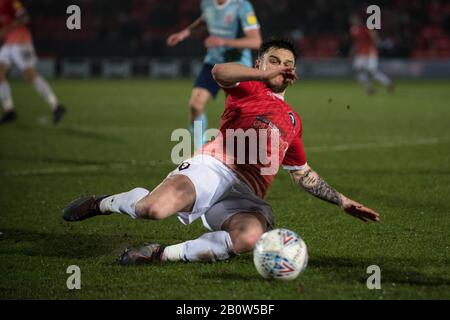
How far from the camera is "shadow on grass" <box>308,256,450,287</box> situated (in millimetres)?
4777

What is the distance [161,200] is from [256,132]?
883 millimetres

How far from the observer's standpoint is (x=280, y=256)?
465 centimetres

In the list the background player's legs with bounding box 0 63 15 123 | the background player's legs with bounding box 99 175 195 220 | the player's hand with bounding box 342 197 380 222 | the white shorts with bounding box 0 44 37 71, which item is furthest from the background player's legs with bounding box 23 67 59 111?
the player's hand with bounding box 342 197 380 222

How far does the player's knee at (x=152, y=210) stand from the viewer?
5027mm

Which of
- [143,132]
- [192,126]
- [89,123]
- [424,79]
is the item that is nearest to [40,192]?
[192,126]

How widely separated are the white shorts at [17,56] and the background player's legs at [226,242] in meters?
11.2

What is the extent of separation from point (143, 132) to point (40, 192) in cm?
601

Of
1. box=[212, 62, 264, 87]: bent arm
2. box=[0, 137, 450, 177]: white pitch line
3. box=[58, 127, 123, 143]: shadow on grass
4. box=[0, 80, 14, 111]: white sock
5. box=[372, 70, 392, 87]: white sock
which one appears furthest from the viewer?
box=[372, 70, 392, 87]: white sock

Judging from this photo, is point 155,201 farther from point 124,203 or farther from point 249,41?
point 249,41

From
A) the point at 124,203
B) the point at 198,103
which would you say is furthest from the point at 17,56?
the point at 124,203

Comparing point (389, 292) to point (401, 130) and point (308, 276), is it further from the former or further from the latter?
point (401, 130)

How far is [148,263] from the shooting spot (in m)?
5.21

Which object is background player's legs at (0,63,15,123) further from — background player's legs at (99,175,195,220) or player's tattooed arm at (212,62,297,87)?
player's tattooed arm at (212,62,297,87)

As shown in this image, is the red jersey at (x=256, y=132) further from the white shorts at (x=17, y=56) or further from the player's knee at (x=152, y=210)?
the white shorts at (x=17, y=56)
